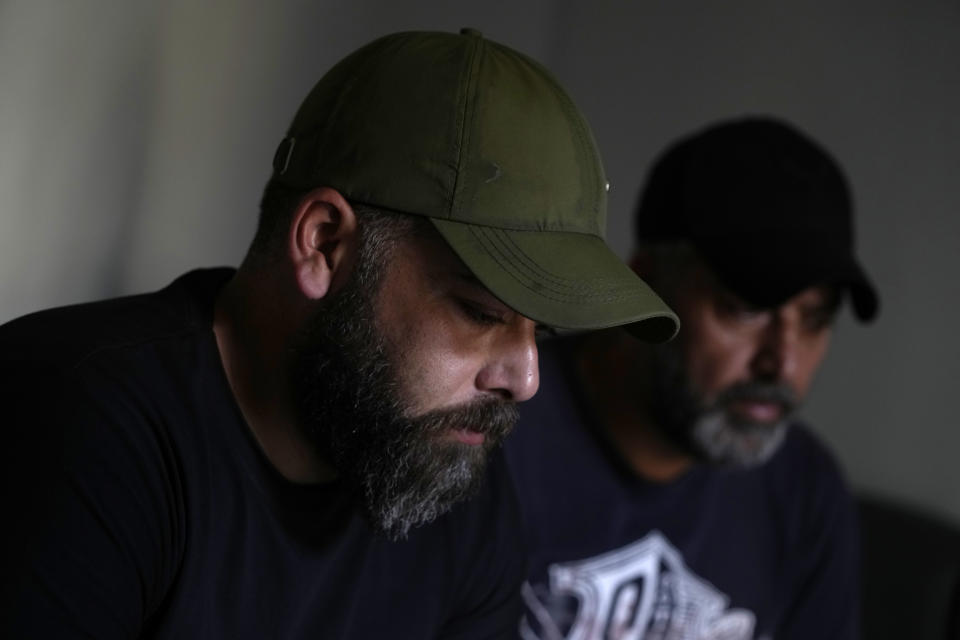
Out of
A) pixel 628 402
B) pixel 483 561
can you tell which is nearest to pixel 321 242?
pixel 483 561

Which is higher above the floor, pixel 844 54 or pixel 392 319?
pixel 844 54

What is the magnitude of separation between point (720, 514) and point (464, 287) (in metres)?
0.80

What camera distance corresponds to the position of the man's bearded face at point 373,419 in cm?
90

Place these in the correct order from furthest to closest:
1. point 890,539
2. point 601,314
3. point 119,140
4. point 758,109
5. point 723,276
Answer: point 758,109 → point 890,539 → point 723,276 → point 119,140 → point 601,314

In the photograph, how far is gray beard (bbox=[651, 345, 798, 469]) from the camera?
1.47m

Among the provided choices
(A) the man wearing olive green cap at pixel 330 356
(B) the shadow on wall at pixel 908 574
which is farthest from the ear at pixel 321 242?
(B) the shadow on wall at pixel 908 574

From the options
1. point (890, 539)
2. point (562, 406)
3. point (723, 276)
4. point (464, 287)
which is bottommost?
point (890, 539)

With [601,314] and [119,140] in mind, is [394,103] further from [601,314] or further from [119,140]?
[119,140]

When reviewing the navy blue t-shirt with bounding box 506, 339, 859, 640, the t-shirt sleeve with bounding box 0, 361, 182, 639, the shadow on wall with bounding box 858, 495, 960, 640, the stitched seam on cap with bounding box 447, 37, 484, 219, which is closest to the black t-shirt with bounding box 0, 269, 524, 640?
the t-shirt sleeve with bounding box 0, 361, 182, 639

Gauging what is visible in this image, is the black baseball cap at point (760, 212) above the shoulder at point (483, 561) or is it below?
above

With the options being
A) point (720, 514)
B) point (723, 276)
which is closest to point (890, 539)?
point (720, 514)

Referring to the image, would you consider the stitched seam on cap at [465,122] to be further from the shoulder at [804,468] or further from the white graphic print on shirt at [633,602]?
the shoulder at [804,468]

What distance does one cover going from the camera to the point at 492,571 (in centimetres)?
110

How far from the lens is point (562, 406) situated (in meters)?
1.48
